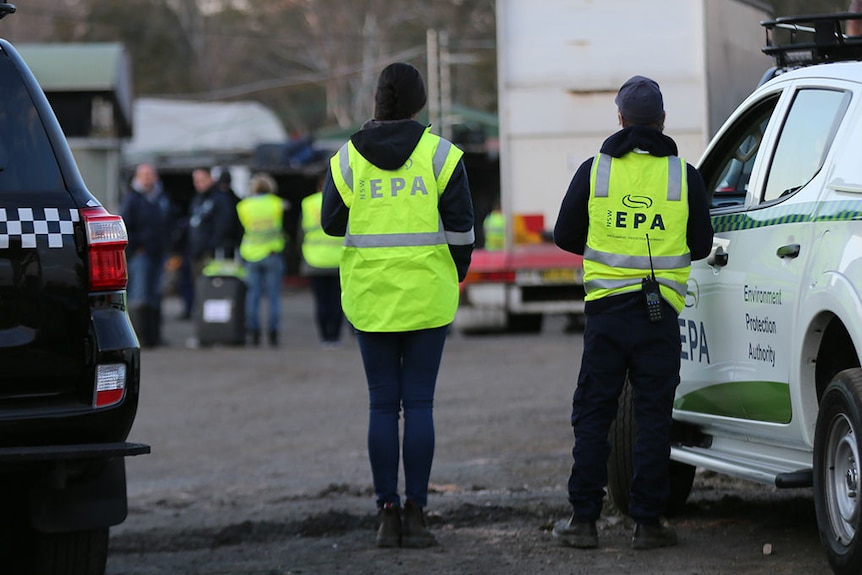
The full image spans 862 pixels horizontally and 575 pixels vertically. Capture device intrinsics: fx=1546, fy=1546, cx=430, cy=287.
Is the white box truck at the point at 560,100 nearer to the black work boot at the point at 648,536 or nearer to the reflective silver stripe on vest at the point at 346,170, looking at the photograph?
the reflective silver stripe on vest at the point at 346,170

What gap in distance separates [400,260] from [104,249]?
1446mm

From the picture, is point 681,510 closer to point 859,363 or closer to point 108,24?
point 859,363

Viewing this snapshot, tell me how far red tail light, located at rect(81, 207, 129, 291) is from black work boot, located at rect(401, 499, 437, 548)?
1663 mm

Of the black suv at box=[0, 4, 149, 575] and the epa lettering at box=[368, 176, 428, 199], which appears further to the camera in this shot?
the epa lettering at box=[368, 176, 428, 199]

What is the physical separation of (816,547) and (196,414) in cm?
666

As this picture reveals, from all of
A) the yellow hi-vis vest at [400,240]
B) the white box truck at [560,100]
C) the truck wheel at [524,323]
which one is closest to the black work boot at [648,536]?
the yellow hi-vis vest at [400,240]

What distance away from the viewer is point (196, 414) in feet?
37.9

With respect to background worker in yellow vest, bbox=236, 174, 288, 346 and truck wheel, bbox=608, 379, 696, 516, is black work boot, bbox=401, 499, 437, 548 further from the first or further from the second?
background worker in yellow vest, bbox=236, 174, 288, 346

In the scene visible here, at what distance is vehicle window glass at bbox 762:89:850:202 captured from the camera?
5098mm

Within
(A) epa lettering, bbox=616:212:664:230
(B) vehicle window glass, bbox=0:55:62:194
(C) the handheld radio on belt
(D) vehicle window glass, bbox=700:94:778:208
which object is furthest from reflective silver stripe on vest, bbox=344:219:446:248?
(B) vehicle window glass, bbox=0:55:62:194

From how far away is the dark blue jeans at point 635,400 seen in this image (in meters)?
5.56

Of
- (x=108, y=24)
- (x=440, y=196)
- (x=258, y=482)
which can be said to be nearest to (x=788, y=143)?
(x=440, y=196)

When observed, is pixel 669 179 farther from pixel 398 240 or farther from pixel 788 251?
pixel 398 240

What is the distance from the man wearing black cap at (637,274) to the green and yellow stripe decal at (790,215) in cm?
15
